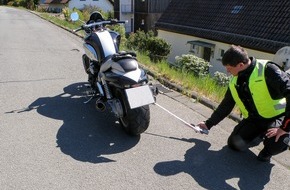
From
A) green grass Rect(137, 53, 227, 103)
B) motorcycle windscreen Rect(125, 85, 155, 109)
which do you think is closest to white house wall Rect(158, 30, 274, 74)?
green grass Rect(137, 53, 227, 103)

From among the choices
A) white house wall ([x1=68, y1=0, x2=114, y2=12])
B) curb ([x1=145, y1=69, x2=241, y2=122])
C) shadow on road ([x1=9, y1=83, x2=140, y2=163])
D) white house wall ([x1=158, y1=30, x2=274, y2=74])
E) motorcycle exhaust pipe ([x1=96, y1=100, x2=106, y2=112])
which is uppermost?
motorcycle exhaust pipe ([x1=96, y1=100, x2=106, y2=112])

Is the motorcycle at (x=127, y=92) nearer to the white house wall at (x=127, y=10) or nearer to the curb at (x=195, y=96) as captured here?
the curb at (x=195, y=96)

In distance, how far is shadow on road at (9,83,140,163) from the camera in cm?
361

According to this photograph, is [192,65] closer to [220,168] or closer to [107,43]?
[107,43]

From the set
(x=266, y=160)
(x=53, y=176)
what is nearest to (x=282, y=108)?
(x=266, y=160)

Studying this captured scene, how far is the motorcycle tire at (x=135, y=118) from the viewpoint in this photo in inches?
146

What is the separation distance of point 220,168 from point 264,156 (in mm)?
519

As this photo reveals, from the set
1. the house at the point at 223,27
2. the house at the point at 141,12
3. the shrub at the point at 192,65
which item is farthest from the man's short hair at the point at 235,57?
the house at the point at 141,12

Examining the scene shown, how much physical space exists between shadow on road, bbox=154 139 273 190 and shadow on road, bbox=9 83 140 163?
69 centimetres

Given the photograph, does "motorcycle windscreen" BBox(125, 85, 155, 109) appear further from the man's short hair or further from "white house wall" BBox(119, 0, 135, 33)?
"white house wall" BBox(119, 0, 135, 33)

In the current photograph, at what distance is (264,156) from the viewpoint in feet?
11.1

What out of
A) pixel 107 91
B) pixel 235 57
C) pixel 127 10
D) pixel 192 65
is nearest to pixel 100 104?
pixel 107 91

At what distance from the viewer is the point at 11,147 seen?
3637 mm

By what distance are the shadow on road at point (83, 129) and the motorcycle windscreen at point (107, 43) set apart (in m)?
0.94
